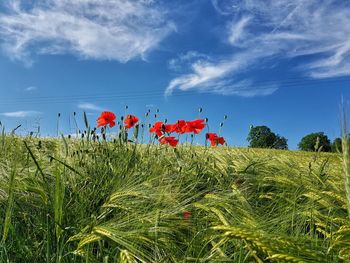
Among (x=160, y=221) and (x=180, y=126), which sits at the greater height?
(x=180, y=126)

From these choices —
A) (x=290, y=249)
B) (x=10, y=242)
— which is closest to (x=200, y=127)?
(x=10, y=242)

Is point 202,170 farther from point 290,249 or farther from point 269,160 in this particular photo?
point 290,249

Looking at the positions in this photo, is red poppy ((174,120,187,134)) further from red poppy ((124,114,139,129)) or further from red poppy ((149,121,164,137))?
red poppy ((124,114,139,129))

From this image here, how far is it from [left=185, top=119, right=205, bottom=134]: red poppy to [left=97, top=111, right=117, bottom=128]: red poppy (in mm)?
791

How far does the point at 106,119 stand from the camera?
15.3 feet

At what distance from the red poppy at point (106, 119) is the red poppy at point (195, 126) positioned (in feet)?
2.59

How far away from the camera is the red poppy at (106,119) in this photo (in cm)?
462

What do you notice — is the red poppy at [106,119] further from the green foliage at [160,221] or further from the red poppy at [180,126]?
the green foliage at [160,221]

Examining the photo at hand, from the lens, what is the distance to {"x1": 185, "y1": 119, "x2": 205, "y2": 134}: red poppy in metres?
4.47

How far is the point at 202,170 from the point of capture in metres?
3.86

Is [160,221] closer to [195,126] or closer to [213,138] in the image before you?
[195,126]

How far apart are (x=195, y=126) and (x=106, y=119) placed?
918 mm

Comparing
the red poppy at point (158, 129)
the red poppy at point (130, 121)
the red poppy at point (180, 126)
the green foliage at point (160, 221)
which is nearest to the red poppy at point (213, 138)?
the red poppy at point (180, 126)

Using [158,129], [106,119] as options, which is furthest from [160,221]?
[106,119]
